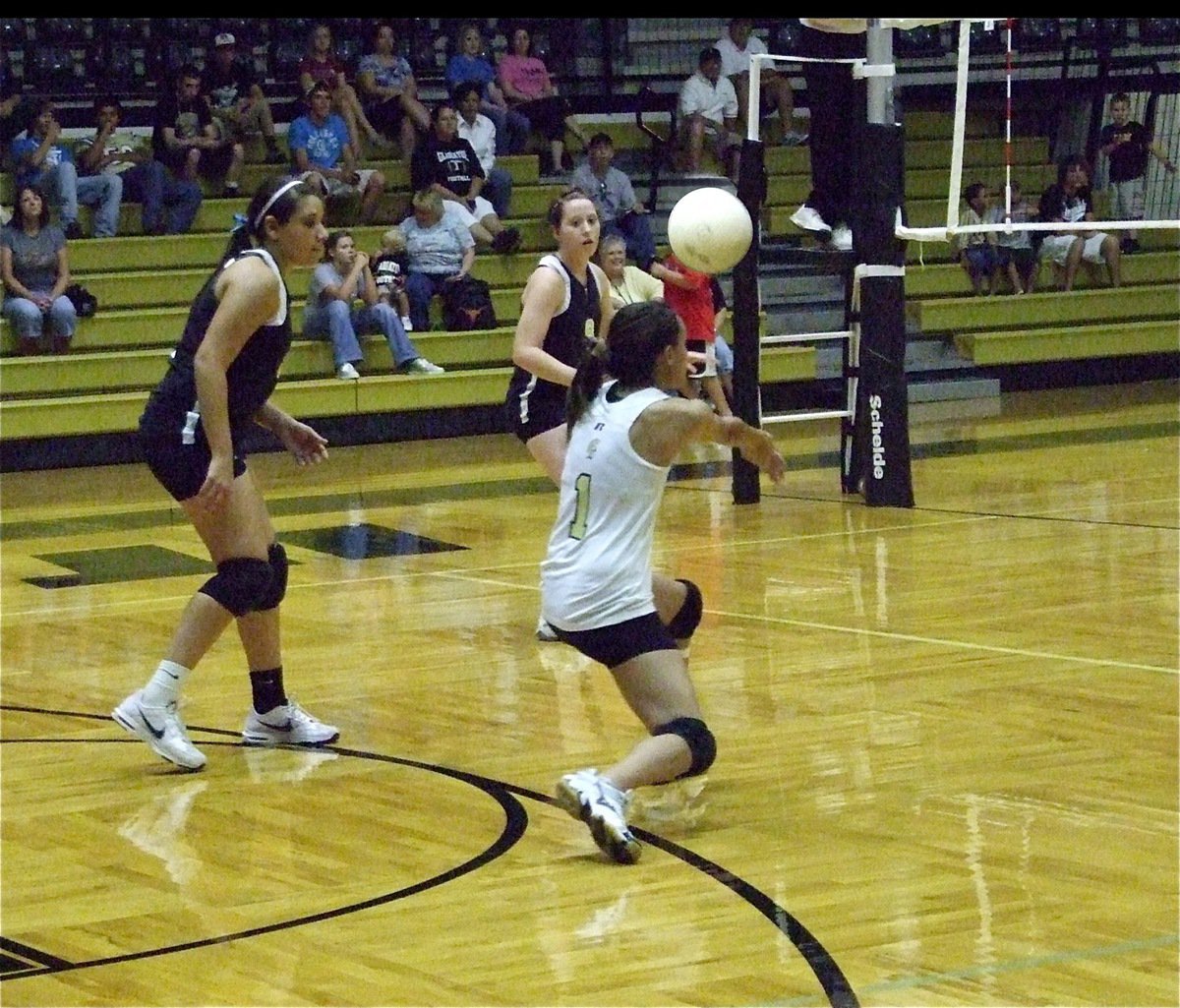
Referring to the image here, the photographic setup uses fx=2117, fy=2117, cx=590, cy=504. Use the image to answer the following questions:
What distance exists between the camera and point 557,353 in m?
7.09

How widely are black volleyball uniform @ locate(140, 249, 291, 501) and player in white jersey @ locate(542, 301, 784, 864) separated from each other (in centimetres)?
102

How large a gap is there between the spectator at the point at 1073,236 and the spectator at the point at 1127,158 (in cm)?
28

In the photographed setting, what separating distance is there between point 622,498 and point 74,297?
9.98 m

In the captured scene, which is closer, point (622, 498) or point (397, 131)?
point (622, 498)

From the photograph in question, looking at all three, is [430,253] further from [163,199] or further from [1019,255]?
[1019,255]

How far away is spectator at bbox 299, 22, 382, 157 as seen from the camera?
15781 mm

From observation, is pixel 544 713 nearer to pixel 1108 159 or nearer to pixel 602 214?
pixel 602 214

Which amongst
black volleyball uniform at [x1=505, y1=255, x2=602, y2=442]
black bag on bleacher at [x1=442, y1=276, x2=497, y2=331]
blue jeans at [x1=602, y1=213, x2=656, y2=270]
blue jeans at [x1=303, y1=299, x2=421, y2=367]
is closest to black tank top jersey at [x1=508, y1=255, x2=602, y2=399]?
black volleyball uniform at [x1=505, y1=255, x2=602, y2=442]

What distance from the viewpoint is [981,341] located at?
639 inches

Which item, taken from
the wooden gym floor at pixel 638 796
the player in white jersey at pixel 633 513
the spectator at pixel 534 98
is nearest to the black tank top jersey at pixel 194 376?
the wooden gym floor at pixel 638 796

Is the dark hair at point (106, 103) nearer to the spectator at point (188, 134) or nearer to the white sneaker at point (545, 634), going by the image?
the spectator at point (188, 134)

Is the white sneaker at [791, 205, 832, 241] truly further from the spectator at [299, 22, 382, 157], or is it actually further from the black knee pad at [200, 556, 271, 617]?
the spectator at [299, 22, 382, 157]

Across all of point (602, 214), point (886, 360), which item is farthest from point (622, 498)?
point (602, 214)

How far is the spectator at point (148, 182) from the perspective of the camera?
48.8 ft
